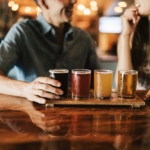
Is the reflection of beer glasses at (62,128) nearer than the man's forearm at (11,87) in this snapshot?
Yes

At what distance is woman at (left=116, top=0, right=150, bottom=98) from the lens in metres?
2.00

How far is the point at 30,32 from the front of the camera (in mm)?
1926

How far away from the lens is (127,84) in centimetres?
133

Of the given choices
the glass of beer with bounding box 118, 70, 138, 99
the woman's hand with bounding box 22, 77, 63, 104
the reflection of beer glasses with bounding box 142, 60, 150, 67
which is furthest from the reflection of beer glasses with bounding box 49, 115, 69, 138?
the reflection of beer glasses with bounding box 142, 60, 150, 67

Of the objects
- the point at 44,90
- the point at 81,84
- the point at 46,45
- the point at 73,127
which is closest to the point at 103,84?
the point at 81,84

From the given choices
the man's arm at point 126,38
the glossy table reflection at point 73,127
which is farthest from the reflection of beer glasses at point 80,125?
the man's arm at point 126,38

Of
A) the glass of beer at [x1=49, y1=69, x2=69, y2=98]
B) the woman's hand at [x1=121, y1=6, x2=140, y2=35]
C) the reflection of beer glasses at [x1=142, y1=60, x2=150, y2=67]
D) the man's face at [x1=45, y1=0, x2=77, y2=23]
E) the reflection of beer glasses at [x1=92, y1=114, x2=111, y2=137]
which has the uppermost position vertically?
the man's face at [x1=45, y1=0, x2=77, y2=23]

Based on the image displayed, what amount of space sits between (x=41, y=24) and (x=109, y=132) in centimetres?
122

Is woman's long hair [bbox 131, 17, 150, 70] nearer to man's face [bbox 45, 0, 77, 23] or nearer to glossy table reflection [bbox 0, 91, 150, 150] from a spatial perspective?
man's face [bbox 45, 0, 77, 23]

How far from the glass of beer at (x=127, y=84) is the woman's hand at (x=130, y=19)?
2.46ft

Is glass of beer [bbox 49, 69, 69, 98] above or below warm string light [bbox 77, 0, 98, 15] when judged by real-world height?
below

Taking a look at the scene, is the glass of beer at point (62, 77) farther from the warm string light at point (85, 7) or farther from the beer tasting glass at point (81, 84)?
the warm string light at point (85, 7)

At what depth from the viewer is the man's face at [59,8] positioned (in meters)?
2.02

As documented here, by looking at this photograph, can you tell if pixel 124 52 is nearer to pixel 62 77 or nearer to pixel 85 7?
pixel 85 7
